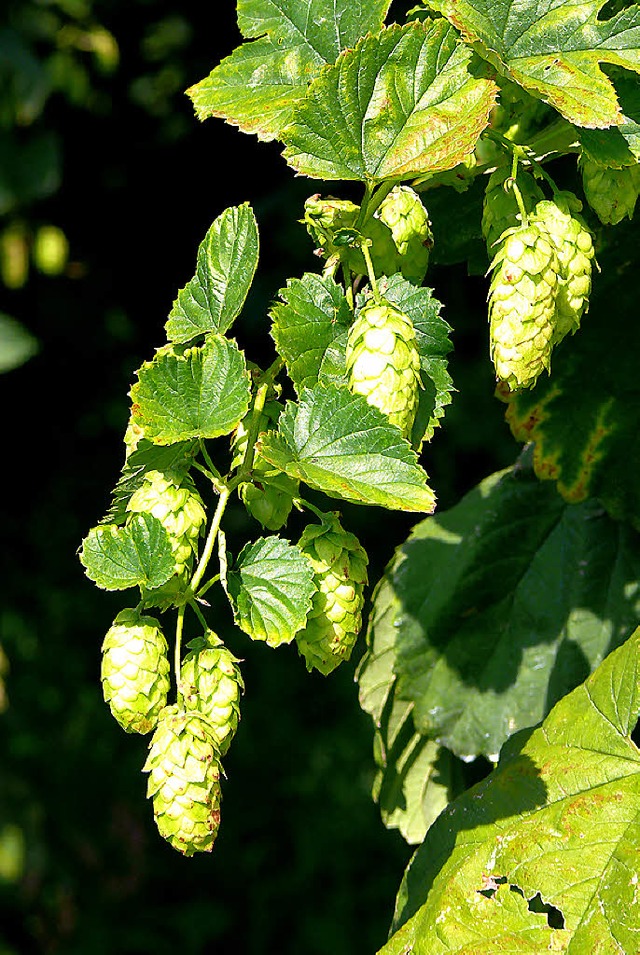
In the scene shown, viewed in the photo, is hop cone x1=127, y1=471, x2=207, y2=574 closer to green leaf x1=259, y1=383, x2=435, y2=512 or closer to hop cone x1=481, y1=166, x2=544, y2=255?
green leaf x1=259, y1=383, x2=435, y2=512

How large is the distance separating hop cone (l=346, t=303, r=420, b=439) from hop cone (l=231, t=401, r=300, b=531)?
127 millimetres

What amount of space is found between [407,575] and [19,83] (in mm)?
2403

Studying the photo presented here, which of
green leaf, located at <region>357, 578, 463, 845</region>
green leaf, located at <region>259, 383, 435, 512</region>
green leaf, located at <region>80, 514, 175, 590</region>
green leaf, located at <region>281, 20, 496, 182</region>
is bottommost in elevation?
green leaf, located at <region>357, 578, 463, 845</region>

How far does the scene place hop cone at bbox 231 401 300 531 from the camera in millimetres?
1037

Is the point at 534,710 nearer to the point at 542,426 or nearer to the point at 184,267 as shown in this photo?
the point at 542,426

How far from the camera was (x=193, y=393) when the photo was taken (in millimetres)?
1031

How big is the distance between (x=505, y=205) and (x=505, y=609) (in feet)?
2.40

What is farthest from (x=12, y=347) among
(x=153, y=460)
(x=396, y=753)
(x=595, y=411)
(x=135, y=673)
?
(x=135, y=673)

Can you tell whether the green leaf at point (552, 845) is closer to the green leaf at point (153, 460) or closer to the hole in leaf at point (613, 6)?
the green leaf at point (153, 460)

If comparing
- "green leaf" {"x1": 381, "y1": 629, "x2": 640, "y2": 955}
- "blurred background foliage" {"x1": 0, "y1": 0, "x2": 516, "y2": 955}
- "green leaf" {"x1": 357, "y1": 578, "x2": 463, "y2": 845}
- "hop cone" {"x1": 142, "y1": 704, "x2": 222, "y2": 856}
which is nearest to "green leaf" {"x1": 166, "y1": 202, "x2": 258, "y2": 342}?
"hop cone" {"x1": 142, "y1": 704, "x2": 222, "y2": 856}

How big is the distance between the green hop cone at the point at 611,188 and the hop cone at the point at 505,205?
0.15 ft

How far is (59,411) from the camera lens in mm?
4285

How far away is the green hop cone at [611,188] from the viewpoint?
1044mm

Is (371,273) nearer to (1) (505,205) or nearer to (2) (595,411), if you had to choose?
(1) (505,205)
